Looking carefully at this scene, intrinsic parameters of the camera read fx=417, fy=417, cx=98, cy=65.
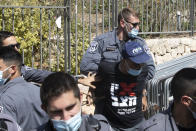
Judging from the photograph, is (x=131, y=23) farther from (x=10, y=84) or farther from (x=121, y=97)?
(x=10, y=84)

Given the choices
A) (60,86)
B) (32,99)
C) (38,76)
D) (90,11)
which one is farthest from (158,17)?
(60,86)

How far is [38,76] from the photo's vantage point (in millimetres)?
4016

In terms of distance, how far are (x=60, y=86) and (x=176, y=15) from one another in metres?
5.59

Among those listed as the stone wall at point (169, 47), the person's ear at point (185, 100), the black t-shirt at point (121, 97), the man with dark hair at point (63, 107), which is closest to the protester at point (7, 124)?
the man with dark hair at point (63, 107)

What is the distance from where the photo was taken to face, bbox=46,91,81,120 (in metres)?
2.38

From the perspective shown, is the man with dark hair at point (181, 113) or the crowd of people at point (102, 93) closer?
the crowd of people at point (102, 93)

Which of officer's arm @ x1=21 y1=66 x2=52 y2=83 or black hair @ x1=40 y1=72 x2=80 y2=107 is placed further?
officer's arm @ x1=21 y1=66 x2=52 y2=83

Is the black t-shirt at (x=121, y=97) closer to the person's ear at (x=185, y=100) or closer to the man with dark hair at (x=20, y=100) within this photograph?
the man with dark hair at (x=20, y=100)

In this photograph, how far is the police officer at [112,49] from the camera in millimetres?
3979

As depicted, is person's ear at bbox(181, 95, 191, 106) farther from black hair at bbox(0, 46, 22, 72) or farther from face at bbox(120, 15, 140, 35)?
face at bbox(120, 15, 140, 35)

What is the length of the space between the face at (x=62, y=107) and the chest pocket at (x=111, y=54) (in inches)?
62.2

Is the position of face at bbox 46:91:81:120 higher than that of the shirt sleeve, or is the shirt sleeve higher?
face at bbox 46:91:81:120

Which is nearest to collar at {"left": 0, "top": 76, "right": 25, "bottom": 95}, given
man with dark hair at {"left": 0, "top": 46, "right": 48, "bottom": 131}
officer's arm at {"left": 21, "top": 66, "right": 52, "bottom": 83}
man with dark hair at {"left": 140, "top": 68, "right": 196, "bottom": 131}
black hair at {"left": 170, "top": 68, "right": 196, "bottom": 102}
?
man with dark hair at {"left": 0, "top": 46, "right": 48, "bottom": 131}

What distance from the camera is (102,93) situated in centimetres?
394
